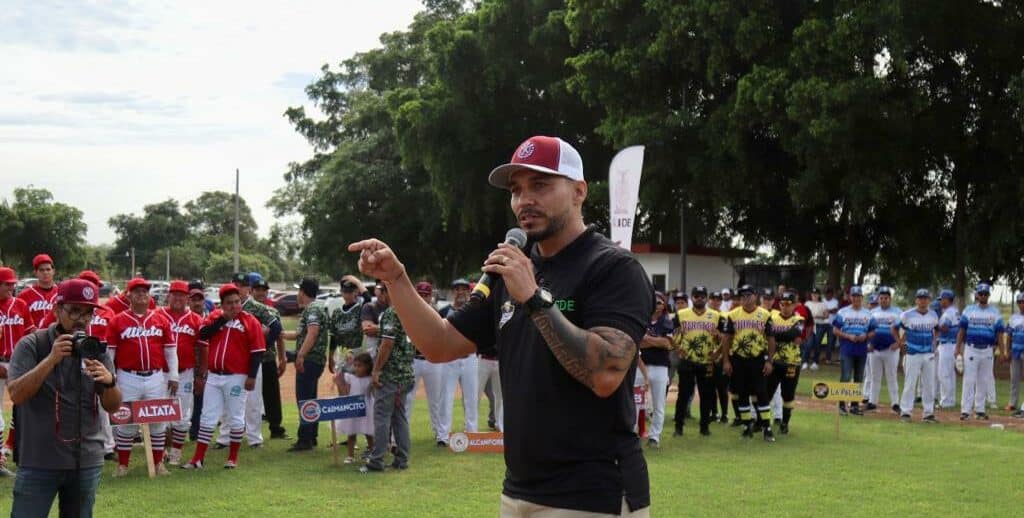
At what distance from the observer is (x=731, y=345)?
49.3 feet

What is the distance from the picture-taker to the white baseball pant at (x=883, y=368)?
59.6 feet

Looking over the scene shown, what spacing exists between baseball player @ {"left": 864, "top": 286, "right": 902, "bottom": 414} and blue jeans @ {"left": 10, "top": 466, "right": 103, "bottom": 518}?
14.8 meters

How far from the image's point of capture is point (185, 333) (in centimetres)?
1244

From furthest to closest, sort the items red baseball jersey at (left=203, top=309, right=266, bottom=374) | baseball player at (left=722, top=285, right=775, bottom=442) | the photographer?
baseball player at (left=722, top=285, right=775, bottom=442) < red baseball jersey at (left=203, top=309, right=266, bottom=374) < the photographer

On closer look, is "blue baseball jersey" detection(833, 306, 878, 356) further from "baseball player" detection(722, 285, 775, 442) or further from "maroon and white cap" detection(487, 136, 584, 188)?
"maroon and white cap" detection(487, 136, 584, 188)

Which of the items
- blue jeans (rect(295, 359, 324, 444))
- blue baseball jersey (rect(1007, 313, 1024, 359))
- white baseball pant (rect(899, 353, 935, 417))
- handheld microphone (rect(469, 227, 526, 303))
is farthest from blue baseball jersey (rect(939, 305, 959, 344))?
handheld microphone (rect(469, 227, 526, 303))

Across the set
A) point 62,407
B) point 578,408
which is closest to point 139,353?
point 62,407

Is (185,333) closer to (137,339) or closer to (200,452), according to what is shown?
(137,339)

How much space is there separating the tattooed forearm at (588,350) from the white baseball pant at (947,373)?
56.8 feet

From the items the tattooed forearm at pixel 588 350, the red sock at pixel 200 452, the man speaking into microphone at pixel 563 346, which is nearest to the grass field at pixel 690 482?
the red sock at pixel 200 452

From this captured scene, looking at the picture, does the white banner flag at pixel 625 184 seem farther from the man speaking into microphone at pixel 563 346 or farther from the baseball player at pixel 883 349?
the man speaking into microphone at pixel 563 346

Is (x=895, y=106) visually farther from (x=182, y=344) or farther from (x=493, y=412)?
(x=182, y=344)

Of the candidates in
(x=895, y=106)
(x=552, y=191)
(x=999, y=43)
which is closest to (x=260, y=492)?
(x=552, y=191)

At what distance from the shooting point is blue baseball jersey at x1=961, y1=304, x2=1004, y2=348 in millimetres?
18078
